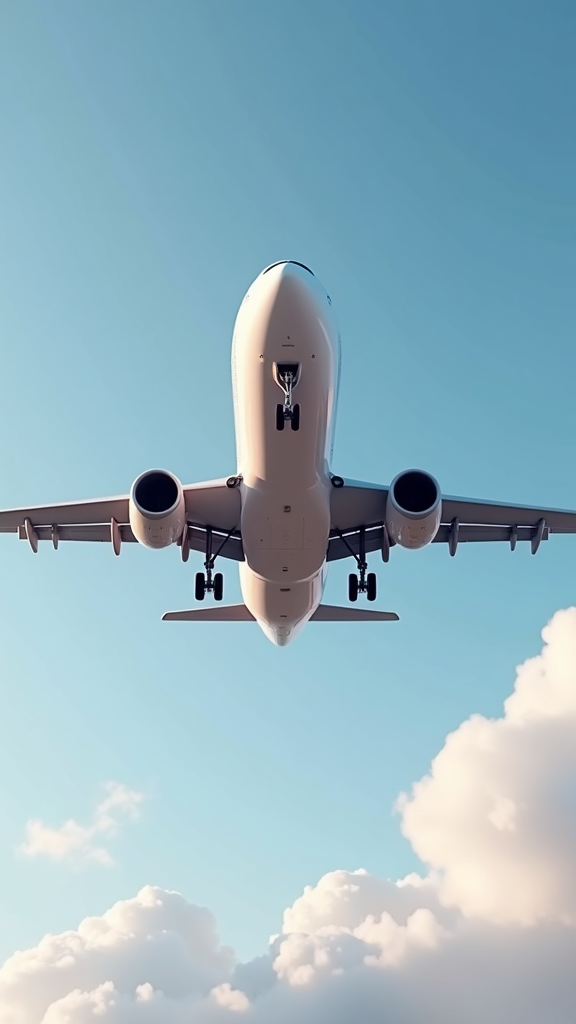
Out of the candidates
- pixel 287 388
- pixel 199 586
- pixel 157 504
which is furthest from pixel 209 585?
pixel 287 388

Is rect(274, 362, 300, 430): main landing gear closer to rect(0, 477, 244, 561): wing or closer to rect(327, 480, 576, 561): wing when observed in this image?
rect(0, 477, 244, 561): wing

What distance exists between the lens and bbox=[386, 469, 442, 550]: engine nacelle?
18844 mm

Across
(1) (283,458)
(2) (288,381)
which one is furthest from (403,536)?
(2) (288,381)

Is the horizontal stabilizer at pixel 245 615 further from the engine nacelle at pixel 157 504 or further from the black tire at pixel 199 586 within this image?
the engine nacelle at pixel 157 504

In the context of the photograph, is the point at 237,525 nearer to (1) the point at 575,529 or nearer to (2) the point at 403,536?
Result: (2) the point at 403,536

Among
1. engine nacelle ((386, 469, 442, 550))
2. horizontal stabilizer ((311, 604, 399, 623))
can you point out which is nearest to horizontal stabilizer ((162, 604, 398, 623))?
horizontal stabilizer ((311, 604, 399, 623))

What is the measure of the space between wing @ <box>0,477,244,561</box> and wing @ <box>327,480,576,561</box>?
250 centimetres

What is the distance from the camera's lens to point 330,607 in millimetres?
24219

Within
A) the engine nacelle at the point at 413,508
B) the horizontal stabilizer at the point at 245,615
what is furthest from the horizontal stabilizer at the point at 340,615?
the engine nacelle at the point at 413,508

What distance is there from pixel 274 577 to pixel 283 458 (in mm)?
3498

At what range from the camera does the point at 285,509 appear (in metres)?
18.3

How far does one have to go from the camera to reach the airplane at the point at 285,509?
1664cm

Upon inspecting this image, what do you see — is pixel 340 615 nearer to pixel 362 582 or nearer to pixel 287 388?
pixel 362 582

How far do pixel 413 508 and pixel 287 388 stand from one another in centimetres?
433
